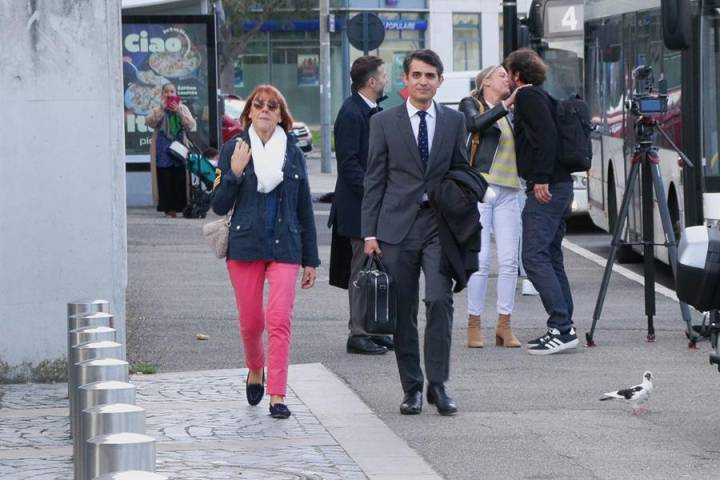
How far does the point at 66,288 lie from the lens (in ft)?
33.0

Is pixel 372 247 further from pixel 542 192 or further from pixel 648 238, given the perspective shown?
pixel 648 238

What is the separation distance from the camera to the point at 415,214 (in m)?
8.90

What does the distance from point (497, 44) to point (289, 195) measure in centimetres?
5338

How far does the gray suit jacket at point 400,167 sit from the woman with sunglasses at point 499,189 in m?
2.39

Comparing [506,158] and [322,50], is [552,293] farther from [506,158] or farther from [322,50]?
[322,50]

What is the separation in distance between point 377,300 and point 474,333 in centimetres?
302

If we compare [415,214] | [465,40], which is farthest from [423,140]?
[465,40]

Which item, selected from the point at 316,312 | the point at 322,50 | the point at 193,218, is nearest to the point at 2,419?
the point at 316,312

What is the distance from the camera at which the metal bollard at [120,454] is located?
392 centimetres

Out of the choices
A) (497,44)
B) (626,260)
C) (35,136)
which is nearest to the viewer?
(35,136)

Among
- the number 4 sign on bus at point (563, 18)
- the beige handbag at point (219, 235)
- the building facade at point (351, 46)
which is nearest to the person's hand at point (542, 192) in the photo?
the beige handbag at point (219, 235)

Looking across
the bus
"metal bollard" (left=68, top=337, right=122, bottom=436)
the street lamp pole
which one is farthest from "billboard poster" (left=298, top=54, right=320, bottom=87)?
"metal bollard" (left=68, top=337, right=122, bottom=436)

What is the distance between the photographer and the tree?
2053 inches

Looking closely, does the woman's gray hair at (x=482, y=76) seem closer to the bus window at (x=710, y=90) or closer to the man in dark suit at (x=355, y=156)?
the man in dark suit at (x=355, y=156)
